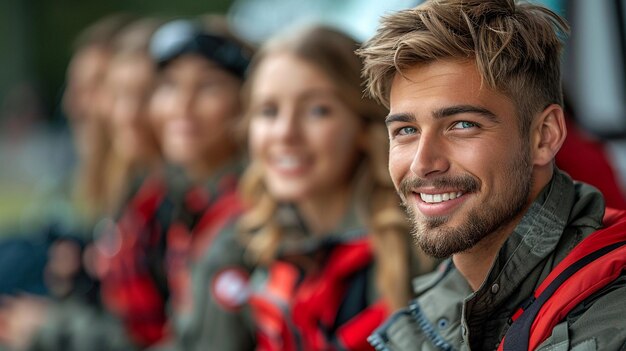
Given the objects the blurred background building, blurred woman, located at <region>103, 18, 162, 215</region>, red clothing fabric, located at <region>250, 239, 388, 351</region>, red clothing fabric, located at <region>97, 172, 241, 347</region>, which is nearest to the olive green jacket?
the blurred background building

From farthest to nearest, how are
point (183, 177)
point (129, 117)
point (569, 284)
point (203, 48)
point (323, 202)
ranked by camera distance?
point (129, 117)
point (183, 177)
point (203, 48)
point (323, 202)
point (569, 284)

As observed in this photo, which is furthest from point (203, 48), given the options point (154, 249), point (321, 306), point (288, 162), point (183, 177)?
point (321, 306)

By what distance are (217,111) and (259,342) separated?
1.01 meters

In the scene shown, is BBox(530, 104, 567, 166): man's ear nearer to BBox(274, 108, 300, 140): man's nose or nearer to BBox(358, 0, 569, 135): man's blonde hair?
BBox(358, 0, 569, 135): man's blonde hair

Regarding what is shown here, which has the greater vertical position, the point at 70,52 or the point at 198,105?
the point at 198,105

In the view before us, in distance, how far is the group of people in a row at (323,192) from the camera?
3.84ft

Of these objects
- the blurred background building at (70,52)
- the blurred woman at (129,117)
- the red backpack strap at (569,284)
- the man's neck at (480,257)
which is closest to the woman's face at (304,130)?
the blurred background building at (70,52)

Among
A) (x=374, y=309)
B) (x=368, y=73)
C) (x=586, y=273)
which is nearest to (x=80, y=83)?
(x=374, y=309)

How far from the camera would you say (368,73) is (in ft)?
4.20

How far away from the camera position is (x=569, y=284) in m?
1.14

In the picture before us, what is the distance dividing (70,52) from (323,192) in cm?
1036

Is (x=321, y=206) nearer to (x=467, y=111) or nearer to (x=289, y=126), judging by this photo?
(x=289, y=126)

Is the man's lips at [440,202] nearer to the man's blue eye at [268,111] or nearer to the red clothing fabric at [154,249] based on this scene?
the man's blue eye at [268,111]

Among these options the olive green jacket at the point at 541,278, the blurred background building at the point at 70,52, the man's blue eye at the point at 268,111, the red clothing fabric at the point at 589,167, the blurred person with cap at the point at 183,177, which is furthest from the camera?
the blurred person with cap at the point at 183,177
